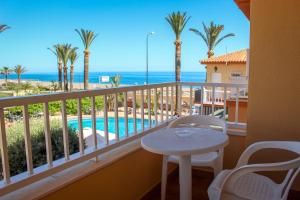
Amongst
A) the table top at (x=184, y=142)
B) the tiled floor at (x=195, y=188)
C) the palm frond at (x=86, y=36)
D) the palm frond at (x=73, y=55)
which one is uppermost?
the palm frond at (x=86, y=36)

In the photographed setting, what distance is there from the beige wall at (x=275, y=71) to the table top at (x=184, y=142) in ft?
2.79

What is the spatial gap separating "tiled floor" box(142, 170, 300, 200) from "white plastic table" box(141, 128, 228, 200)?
81 cm

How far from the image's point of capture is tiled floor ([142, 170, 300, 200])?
2.54 metres

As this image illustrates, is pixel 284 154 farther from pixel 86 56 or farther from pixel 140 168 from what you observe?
pixel 86 56

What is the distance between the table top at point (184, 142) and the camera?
62.2 inches

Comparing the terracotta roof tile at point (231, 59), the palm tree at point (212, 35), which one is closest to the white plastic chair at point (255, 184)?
the terracotta roof tile at point (231, 59)

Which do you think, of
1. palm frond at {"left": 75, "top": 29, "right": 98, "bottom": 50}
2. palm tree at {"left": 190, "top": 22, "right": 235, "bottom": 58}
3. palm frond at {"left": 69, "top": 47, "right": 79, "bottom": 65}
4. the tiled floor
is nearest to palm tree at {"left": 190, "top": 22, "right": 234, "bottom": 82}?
palm tree at {"left": 190, "top": 22, "right": 235, "bottom": 58}

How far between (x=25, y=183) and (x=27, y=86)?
19757mm

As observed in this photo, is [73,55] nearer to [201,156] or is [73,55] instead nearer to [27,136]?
[201,156]

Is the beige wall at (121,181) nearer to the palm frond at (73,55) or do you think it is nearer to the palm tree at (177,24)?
the palm tree at (177,24)

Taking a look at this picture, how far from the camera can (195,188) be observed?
276 cm

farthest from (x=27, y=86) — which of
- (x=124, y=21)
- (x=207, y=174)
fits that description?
(x=207, y=174)

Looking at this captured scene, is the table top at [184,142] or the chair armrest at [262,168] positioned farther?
the table top at [184,142]

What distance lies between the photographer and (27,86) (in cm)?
1911
